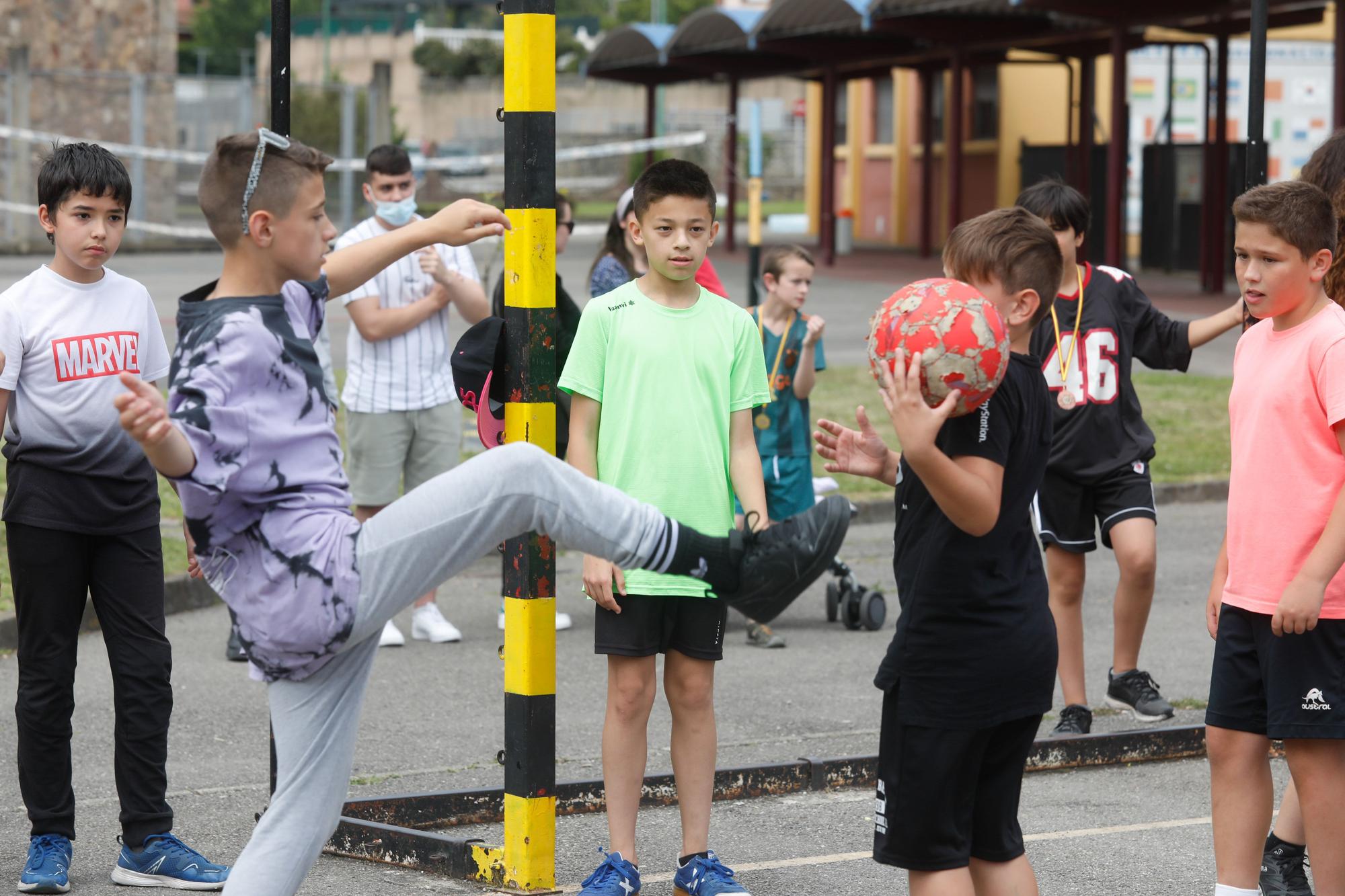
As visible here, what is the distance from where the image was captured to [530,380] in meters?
4.34

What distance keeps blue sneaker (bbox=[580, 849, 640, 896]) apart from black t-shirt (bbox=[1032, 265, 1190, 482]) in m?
2.54

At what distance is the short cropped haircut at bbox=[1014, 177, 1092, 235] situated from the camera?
Answer: 19.1 feet

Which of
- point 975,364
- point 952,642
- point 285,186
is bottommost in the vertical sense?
point 952,642

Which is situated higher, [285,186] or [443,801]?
[285,186]

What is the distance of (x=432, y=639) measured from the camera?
26.1ft

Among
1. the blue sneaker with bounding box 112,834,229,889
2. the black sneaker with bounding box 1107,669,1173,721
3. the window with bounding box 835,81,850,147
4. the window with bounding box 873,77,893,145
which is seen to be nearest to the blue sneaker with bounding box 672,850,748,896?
the blue sneaker with bounding box 112,834,229,889

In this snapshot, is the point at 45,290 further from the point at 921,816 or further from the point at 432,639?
the point at 432,639

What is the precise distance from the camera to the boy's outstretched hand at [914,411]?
127 inches

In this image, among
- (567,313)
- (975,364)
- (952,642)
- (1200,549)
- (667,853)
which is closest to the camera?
(975,364)

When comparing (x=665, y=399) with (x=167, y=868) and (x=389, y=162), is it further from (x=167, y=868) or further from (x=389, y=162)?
(x=389, y=162)

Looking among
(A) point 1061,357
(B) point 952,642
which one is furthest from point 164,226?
(B) point 952,642

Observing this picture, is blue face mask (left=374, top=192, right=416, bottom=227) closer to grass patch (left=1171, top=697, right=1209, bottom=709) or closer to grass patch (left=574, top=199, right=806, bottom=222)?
grass patch (left=1171, top=697, right=1209, bottom=709)

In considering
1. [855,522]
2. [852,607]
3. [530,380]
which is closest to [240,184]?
[530,380]

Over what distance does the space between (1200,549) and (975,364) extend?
7.45 meters
